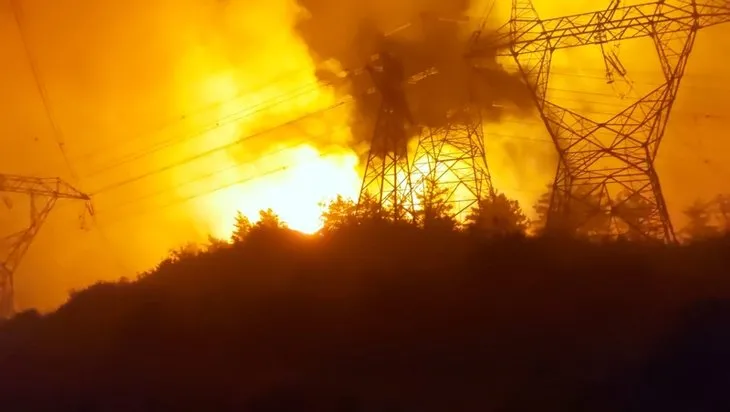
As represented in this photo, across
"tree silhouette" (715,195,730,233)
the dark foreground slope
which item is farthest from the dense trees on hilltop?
"tree silhouette" (715,195,730,233)

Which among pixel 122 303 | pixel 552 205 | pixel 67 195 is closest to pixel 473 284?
pixel 552 205

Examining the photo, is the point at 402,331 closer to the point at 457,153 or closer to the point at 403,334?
the point at 403,334

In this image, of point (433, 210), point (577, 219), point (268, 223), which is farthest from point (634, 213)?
point (268, 223)

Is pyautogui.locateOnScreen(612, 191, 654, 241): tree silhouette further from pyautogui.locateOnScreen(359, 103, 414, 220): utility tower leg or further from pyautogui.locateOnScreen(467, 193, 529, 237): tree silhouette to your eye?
pyautogui.locateOnScreen(359, 103, 414, 220): utility tower leg

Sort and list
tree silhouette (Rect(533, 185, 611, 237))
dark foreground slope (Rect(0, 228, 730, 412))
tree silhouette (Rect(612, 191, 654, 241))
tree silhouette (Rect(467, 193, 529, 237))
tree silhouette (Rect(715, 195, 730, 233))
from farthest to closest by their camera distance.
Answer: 1. tree silhouette (Rect(715, 195, 730, 233))
2. tree silhouette (Rect(612, 191, 654, 241))
3. tree silhouette (Rect(533, 185, 611, 237))
4. tree silhouette (Rect(467, 193, 529, 237))
5. dark foreground slope (Rect(0, 228, 730, 412))

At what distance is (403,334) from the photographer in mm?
26125

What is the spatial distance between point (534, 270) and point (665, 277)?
166 inches

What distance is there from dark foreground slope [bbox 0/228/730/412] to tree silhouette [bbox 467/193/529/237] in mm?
1275

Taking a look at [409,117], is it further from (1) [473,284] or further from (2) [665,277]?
(2) [665,277]

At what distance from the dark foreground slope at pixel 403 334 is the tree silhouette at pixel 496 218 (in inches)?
50.2

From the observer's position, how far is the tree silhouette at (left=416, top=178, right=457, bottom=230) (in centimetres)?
3472

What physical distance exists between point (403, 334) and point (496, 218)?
11.1 m

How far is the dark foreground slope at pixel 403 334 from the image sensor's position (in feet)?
71.6

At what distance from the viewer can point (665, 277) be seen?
26.4 meters
